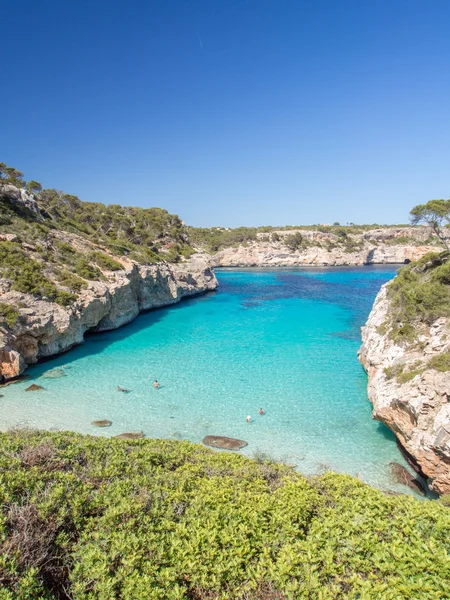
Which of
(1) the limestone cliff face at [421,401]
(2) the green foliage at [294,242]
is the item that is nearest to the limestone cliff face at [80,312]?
(1) the limestone cliff face at [421,401]

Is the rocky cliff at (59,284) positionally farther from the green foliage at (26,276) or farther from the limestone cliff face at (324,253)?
the limestone cliff face at (324,253)

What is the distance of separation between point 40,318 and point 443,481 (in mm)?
20475

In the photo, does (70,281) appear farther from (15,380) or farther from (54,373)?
(15,380)

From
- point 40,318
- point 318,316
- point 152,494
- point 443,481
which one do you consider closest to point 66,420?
point 40,318

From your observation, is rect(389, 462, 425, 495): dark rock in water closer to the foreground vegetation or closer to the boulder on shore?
the foreground vegetation

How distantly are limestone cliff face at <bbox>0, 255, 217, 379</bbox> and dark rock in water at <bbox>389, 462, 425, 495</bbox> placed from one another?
59.2 ft

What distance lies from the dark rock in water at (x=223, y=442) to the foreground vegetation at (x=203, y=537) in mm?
5849

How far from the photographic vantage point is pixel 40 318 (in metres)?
19.6

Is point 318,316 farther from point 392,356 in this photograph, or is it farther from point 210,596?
point 210,596

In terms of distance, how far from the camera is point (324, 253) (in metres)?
86.9

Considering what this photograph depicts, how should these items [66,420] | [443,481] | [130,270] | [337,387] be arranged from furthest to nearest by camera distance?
1. [130,270]
2. [337,387]
3. [66,420]
4. [443,481]

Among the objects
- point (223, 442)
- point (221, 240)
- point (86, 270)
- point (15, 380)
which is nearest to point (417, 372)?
point (223, 442)

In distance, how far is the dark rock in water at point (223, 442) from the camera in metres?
12.0

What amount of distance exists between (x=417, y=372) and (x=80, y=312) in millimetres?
20558
